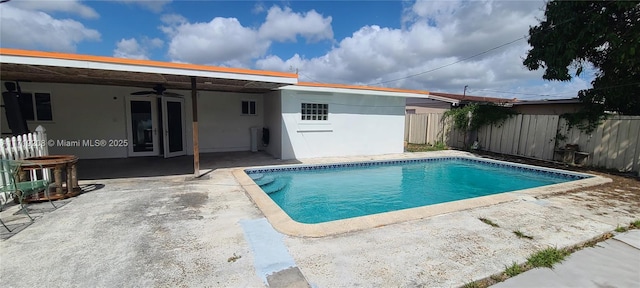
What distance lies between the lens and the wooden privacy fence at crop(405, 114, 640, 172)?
8453 millimetres

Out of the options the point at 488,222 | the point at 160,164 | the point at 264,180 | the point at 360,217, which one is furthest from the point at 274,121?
the point at 488,222

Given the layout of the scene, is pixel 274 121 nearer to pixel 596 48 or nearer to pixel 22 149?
pixel 22 149

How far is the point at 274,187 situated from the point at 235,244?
3.95 metres

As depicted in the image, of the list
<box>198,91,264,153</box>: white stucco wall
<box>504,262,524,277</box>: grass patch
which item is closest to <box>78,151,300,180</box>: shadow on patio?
<box>198,91,264,153</box>: white stucco wall

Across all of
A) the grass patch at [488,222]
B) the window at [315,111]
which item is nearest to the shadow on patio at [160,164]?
the window at [315,111]

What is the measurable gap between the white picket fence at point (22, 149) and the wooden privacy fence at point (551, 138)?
15.8m

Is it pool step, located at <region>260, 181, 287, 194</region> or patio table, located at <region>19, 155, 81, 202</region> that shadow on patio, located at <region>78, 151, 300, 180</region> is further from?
patio table, located at <region>19, 155, 81, 202</region>

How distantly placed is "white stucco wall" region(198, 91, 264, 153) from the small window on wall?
143 mm

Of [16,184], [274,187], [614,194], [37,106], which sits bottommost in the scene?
[274,187]

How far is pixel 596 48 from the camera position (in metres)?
8.93

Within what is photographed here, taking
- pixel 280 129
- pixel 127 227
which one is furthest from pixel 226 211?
pixel 280 129

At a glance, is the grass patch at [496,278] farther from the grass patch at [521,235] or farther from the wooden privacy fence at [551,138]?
the wooden privacy fence at [551,138]

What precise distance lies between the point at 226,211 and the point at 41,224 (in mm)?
2598

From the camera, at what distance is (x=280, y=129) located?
989 centimetres
